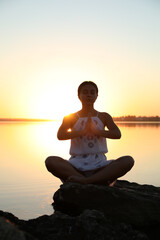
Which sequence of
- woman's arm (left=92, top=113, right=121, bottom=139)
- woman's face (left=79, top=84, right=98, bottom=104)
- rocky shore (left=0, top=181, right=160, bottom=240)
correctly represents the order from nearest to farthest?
rocky shore (left=0, top=181, right=160, bottom=240) < woman's arm (left=92, top=113, right=121, bottom=139) < woman's face (left=79, top=84, right=98, bottom=104)

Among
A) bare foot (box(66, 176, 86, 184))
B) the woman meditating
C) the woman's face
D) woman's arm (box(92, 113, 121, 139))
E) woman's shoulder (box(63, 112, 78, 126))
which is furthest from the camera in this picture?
woman's shoulder (box(63, 112, 78, 126))

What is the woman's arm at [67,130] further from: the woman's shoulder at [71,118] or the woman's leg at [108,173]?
the woman's leg at [108,173]

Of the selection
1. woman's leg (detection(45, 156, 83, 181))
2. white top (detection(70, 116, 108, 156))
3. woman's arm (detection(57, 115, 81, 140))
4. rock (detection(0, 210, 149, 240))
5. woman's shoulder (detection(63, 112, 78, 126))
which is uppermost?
woman's shoulder (detection(63, 112, 78, 126))

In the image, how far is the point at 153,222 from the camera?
3.87 m

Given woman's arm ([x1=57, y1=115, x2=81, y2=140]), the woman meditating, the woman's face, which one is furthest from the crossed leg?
the woman's face

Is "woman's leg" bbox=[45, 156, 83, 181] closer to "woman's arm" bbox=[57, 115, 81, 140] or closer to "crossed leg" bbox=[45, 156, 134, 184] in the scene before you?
"crossed leg" bbox=[45, 156, 134, 184]

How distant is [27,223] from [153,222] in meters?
1.69

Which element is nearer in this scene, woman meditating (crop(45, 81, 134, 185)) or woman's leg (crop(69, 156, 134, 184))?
woman's leg (crop(69, 156, 134, 184))

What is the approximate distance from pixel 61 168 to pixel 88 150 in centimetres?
53

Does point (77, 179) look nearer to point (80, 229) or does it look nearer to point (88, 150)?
point (88, 150)

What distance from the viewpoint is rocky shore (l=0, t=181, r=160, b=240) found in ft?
10.2

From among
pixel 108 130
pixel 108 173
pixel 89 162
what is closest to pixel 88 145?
pixel 89 162

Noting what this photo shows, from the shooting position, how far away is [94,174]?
14.8ft

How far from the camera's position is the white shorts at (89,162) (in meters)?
4.63
